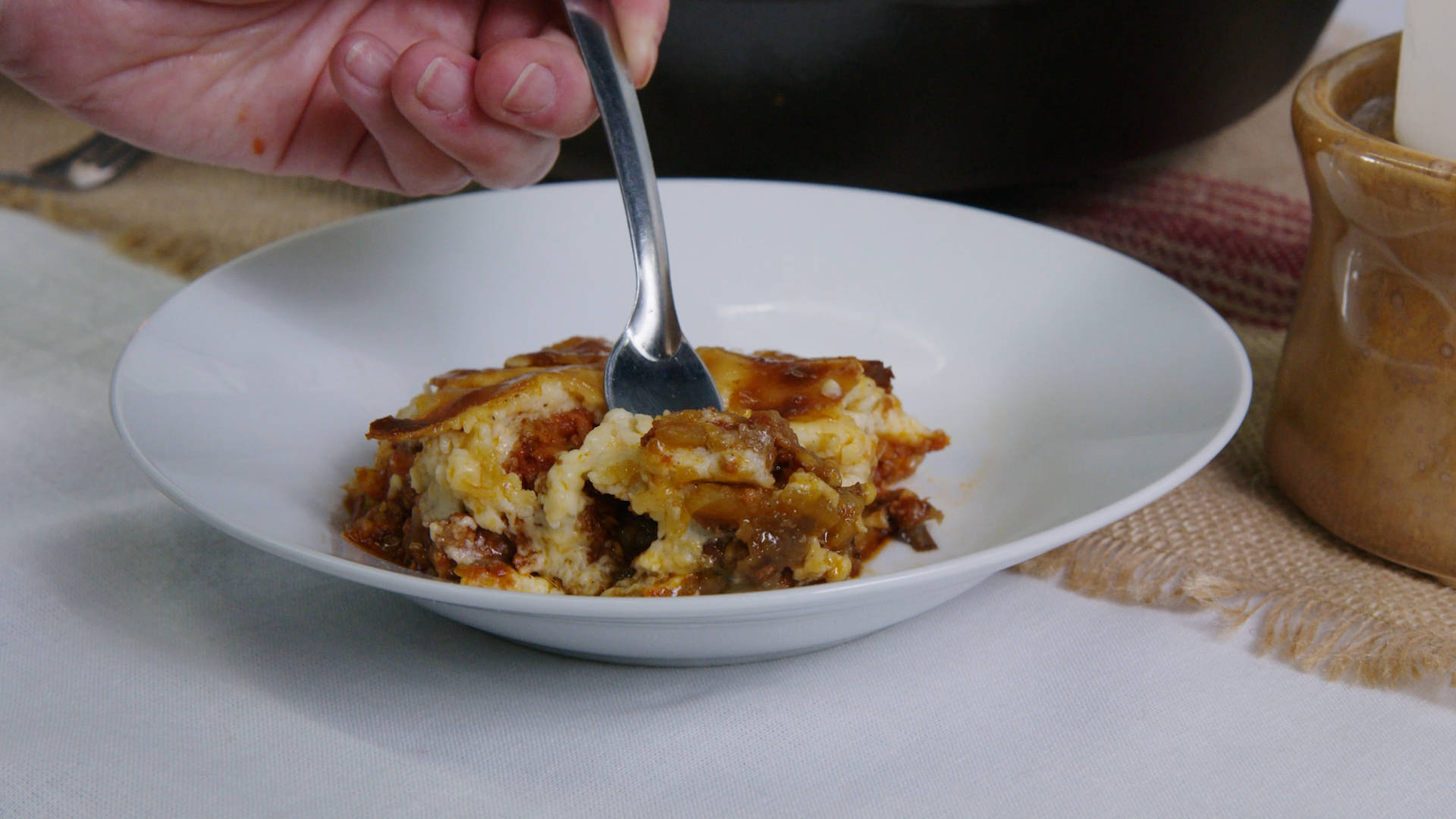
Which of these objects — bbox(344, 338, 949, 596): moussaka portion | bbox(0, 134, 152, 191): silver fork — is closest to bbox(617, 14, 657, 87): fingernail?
bbox(344, 338, 949, 596): moussaka portion

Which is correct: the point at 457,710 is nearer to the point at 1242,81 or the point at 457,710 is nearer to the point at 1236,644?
the point at 1236,644

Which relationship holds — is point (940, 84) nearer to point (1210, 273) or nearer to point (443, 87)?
point (1210, 273)

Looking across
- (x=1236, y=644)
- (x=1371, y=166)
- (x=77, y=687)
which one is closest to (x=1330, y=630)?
(x=1236, y=644)

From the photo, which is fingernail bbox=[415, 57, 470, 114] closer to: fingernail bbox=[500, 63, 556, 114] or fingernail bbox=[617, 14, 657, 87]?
fingernail bbox=[500, 63, 556, 114]

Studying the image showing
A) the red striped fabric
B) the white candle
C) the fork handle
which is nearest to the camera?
the white candle

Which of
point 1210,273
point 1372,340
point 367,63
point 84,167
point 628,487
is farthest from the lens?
point 84,167

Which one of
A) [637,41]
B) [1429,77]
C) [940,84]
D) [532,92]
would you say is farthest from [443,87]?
[1429,77]

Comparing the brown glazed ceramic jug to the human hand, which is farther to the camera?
the human hand
